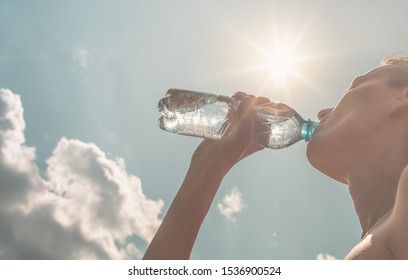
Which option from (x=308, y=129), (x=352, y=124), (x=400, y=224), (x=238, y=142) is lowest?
(x=400, y=224)

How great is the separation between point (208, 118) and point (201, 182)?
1.33 metres

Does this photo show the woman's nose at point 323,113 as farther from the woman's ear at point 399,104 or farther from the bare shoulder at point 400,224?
the bare shoulder at point 400,224

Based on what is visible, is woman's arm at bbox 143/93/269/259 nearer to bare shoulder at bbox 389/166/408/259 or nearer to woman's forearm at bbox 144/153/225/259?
woman's forearm at bbox 144/153/225/259

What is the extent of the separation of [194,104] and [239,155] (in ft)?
4.21

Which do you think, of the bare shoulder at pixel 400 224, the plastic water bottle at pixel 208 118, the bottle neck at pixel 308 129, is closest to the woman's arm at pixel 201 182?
the plastic water bottle at pixel 208 118

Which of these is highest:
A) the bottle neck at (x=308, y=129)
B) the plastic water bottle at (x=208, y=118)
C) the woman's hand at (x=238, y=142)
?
the plastic water bottle at (x=208, y=118)

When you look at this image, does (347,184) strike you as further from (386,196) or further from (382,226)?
(382,226)

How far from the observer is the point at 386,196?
2338 mm

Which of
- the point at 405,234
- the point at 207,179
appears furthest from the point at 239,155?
the point at 405,234

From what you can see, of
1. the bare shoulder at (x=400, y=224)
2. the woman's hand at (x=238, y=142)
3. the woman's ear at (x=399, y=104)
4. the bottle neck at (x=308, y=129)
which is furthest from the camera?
the bottle neck at (x=308, y=129)

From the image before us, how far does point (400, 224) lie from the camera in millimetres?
1690

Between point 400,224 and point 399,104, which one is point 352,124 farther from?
point 400,224

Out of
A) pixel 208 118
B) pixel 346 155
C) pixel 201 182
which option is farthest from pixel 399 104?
pixel 208 118

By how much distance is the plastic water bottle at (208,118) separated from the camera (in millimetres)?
3887
